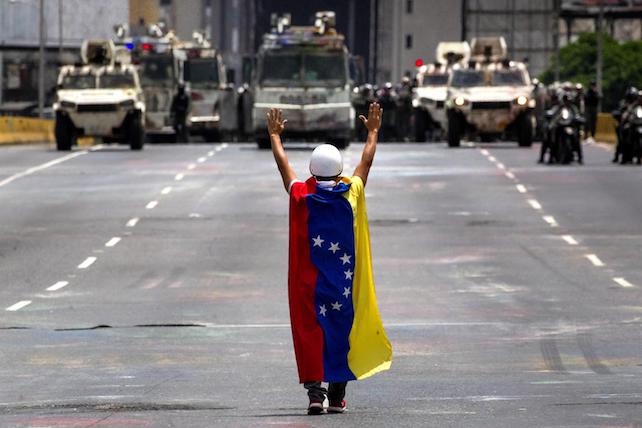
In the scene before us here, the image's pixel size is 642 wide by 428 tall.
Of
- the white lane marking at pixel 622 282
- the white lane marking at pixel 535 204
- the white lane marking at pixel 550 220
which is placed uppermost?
the white lane marking at pixel 622 282

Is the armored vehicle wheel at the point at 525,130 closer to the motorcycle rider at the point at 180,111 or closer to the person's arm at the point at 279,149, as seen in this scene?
the motorcycle rider at the point at 180,111

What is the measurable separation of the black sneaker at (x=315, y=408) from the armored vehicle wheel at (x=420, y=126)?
4930 centimetres

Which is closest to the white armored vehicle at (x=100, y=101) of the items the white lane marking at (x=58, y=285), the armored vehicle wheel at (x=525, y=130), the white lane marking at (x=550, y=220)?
the armored vehicle wheel at (x=525, y=130)

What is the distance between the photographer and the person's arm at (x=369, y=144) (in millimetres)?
11602

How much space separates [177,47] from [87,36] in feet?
185

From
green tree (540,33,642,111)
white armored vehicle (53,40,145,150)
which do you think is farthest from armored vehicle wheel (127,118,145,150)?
green tree (540,33,642,111)

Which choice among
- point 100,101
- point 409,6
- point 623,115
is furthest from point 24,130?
point 409,6

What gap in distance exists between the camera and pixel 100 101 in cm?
5188

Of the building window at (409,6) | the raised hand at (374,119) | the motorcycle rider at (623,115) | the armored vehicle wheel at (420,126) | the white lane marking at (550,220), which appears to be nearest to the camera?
the raised hand at (374,119)

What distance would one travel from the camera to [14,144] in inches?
2403

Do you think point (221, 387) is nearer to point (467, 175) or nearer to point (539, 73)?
point (467, 175)

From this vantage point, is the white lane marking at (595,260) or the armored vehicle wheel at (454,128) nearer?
the white lane marking at (595,260)

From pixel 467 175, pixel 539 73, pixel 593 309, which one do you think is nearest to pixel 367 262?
pixel 593 309

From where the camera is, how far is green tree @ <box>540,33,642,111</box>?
14550 centimetres
